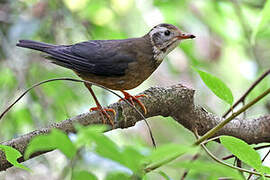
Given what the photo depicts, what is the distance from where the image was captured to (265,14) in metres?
2.27

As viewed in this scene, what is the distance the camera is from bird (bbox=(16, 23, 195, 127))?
3500 millimetres

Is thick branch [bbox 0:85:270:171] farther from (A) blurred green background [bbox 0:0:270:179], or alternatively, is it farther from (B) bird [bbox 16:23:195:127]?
(A) blurred green background [bbox 0:0:270:179]

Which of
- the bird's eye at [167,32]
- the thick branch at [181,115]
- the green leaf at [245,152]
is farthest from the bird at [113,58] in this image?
the green leaf at [245,152]

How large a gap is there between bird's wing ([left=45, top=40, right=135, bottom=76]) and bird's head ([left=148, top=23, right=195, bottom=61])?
0.33 metres

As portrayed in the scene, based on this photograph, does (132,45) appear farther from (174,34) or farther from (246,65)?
(246,65)

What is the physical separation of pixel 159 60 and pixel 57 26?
1540 millimetres

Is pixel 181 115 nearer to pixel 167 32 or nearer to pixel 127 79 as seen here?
pixel 127 79

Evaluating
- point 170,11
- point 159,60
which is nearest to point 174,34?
point 159,60

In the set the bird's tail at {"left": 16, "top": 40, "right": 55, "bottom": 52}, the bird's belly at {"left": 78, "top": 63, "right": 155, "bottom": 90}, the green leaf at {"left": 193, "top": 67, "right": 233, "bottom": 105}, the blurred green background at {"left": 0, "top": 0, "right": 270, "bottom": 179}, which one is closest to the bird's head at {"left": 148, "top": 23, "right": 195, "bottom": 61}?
the bird's belly at {"left": 78, "top": 63, "right": 155, "bottom": 90}

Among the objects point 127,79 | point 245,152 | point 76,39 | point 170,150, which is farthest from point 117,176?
point 76,39

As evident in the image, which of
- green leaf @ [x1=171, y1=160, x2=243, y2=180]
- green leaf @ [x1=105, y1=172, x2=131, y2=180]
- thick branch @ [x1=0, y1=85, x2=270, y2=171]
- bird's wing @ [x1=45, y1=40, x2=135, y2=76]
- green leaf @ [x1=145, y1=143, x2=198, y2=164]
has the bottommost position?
Result: thick branch @ [x1=0, y1=85, x2=270, y2=171]

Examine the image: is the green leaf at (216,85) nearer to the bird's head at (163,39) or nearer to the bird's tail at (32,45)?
the bird's tail at (32,45)

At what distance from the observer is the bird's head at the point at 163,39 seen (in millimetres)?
3857

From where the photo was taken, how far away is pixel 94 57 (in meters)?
3.62
